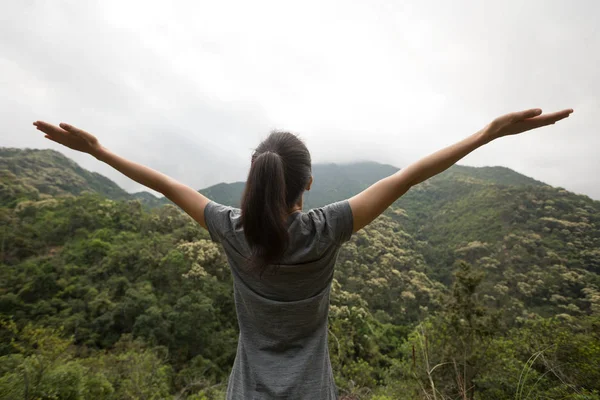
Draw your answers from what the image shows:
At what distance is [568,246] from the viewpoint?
3102cm

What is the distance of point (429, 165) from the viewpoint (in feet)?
2.54

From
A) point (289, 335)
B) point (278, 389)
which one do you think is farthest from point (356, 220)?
point (278, 389)

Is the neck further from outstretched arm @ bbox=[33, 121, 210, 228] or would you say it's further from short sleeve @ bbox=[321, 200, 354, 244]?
outstretched arm @ bbox=[33, 121, 210, 228]

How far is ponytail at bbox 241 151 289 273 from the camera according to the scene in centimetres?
69

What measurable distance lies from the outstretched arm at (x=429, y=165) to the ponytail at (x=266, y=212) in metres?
0.20

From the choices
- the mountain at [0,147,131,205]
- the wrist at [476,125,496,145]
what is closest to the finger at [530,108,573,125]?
the wrist at [476,125,496,145]

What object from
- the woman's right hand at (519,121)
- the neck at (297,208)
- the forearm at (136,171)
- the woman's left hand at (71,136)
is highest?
the woman's right hand at (519,121)

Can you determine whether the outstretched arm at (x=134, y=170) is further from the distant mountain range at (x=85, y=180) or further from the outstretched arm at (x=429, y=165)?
the distant mountain range at (x=85, y=180)

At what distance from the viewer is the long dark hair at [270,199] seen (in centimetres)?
70

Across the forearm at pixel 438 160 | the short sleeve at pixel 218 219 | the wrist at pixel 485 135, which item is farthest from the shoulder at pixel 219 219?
the wrist at pixel 485 135

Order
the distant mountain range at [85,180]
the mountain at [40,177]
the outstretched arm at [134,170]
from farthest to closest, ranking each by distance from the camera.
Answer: the distant mountain range at [85,180] < the mountain at [40,177] < the outstretched arm at [134,170]

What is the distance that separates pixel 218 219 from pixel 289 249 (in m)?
0.24

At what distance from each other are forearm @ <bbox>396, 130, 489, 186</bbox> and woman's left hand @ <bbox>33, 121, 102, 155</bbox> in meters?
1.02

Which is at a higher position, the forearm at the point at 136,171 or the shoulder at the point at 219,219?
the forearm at the point at 136,171
